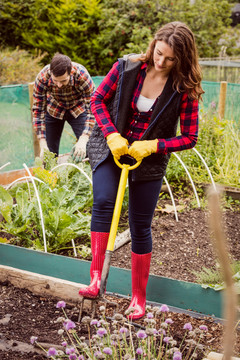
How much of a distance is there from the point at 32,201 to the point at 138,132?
1388 mm

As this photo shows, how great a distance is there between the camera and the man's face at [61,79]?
3.76 m

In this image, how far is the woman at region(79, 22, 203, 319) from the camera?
216 centimetres

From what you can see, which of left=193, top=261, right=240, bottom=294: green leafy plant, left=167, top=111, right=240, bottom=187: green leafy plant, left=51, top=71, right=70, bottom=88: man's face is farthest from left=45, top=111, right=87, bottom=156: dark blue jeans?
left=193, top=261, right=240, bottom=294: green leafy plant

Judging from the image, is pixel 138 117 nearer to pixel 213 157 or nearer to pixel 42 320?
pixel 42 320

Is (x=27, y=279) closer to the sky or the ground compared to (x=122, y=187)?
closer to the ground

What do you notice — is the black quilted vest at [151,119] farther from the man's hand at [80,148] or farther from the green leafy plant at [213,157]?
the green leafy plant at [213,157]

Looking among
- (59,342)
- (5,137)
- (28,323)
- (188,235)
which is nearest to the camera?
(59,342)

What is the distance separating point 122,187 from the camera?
88.6 inches

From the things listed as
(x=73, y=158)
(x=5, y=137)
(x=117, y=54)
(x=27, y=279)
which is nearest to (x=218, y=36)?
(x=117, y=54)

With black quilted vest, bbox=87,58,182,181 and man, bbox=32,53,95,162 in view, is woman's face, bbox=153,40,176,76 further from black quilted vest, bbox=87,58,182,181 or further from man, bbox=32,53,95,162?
man, bbox=32,53,95,162

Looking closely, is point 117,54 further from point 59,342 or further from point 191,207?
point 59,342

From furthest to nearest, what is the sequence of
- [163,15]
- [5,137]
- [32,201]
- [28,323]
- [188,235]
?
[163,15]
[5,137]
[188,235]
[32,201]
[28,323]

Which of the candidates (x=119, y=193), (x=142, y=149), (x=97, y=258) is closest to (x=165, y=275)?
(x=97, y=258)

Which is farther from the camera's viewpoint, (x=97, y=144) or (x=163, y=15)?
(x=163, y=15)
